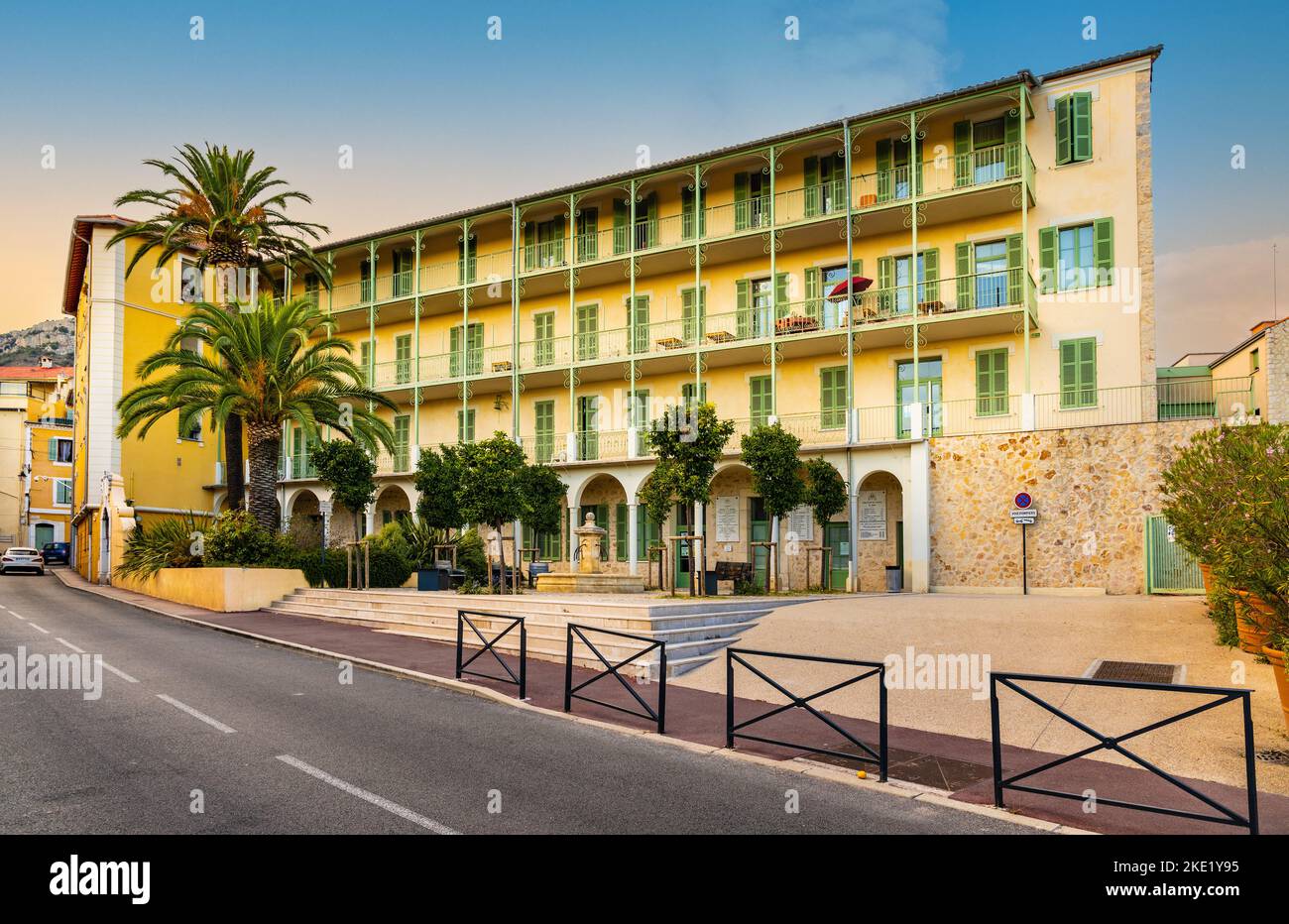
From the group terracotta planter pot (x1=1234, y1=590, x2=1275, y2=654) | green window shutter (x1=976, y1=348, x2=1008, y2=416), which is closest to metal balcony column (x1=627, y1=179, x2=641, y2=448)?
green window shutter (x1=976, y1=348, x2=1008, y2=416)

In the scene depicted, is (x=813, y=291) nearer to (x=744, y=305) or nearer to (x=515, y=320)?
(x=744, y=305)

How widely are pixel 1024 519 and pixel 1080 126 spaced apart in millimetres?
10250

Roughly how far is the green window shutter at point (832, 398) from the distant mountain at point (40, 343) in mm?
116278

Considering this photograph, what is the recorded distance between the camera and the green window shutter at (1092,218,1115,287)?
2256cm

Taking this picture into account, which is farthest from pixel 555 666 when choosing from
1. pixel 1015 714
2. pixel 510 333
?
Result: pixel 510 333

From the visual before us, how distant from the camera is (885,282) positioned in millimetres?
25422

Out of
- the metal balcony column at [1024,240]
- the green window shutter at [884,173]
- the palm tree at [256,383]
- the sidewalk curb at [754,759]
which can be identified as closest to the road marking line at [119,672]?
the sidewalk curb at [754,759]

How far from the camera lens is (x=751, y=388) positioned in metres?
27.2

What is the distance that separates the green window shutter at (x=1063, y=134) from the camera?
913 inches

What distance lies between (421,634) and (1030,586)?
13.9m

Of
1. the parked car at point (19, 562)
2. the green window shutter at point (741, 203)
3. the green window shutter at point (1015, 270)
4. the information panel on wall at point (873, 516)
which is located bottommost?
the parked car at point (19, 562)

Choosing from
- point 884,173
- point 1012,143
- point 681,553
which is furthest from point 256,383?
point 1012,143

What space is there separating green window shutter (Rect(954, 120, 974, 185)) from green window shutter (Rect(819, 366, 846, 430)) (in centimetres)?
580

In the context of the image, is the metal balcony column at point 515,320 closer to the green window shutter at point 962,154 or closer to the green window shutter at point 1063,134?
the green window shutter at point 962,154
